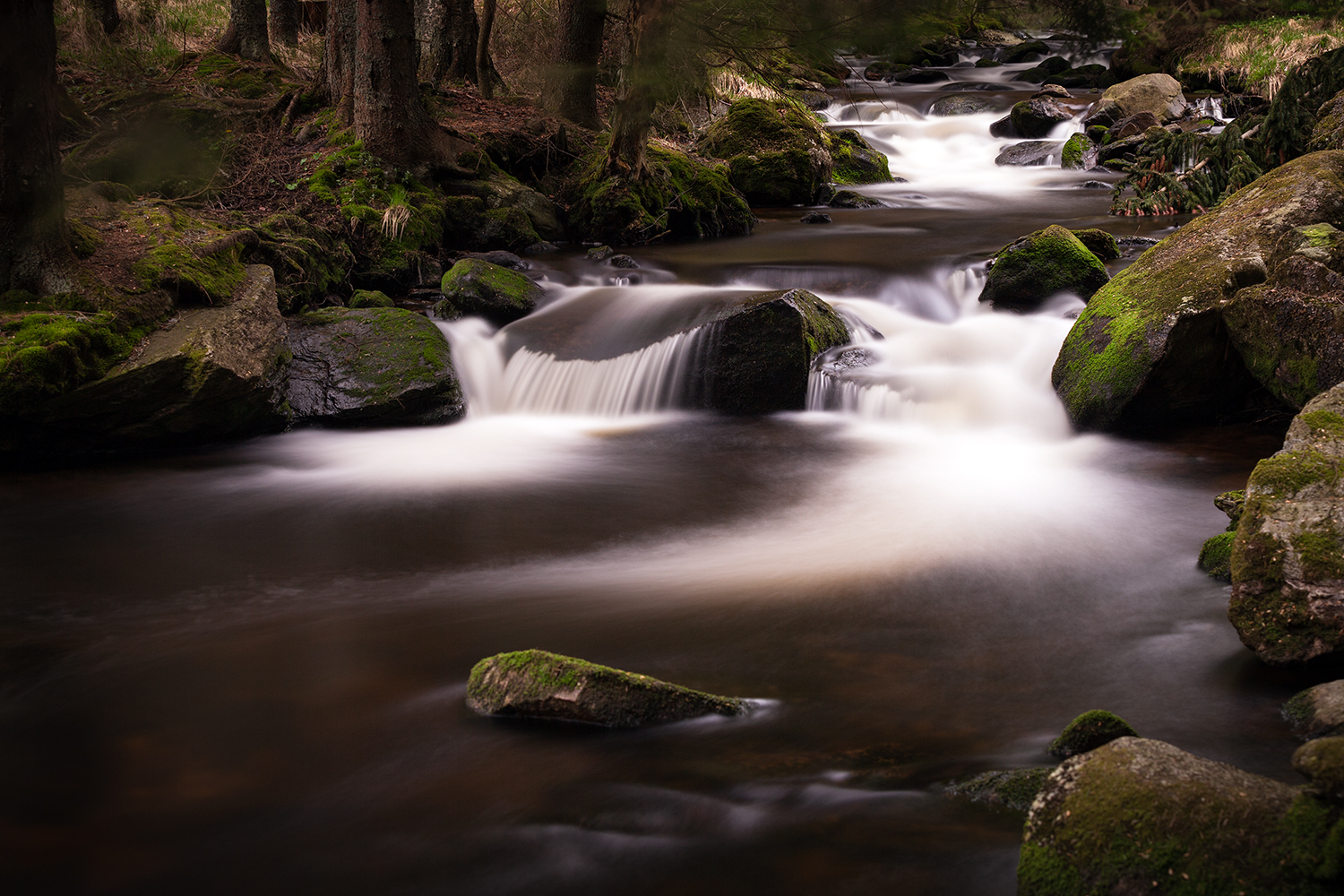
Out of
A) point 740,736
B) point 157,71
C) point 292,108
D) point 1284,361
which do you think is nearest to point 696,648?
point 740,736

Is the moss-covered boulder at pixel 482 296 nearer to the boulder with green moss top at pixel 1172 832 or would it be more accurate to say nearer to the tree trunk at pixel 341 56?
the tree trunk at pixel 341 56

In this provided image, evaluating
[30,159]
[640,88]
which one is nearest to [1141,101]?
[640,88]

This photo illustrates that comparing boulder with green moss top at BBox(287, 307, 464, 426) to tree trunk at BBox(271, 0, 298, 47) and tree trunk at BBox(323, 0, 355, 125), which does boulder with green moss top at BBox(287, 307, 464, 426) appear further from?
tree trunk at BBox(271, 0, 298, 47)

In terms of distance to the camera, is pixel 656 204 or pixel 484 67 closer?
pixel 656 204

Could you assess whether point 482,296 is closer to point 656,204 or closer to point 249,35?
point 656,204

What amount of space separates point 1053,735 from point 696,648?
5.26 ft

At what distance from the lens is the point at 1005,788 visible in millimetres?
3141

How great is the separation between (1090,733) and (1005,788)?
0.36 metres

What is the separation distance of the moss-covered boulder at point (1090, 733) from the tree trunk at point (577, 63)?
12382 millimetres

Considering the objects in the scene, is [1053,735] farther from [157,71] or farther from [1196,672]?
[157,71]

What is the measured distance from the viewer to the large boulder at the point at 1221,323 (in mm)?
6512

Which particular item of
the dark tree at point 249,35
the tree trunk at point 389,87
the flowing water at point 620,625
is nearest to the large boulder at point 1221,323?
the flowing water at point 620,625

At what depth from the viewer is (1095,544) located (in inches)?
228

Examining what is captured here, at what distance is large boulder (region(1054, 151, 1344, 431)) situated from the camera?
6.51m
